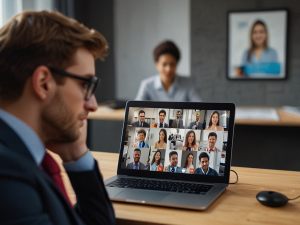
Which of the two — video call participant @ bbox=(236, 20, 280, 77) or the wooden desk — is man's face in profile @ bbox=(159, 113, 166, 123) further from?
video call participant @ bbox=(236, 20, 280, 77)

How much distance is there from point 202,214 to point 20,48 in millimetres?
596

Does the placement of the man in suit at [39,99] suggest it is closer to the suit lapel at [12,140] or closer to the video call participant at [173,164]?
the suit lapel at [12,140]

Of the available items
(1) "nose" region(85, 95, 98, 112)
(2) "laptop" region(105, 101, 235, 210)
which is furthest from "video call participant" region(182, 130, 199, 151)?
(1) "nose" region(85, 95, 98, 112)

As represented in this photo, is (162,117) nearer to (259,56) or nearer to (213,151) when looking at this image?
(213,151)

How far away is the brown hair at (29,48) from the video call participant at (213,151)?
595 millimetres

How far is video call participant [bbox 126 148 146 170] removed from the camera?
54.6 inches

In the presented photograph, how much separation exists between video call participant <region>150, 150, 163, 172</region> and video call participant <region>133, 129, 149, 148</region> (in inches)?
1.8

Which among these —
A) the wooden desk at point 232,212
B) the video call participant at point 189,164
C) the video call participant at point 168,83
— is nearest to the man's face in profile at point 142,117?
the video call participant at point 189,164

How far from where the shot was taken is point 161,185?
1.29m

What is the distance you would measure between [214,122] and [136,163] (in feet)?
0.95

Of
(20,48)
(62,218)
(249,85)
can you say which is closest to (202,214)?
(62,218)

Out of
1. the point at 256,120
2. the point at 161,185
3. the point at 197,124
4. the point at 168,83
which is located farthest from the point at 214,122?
the point at 168,83

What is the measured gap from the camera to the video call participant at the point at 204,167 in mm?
1318

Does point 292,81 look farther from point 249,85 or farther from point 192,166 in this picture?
point 192,166
